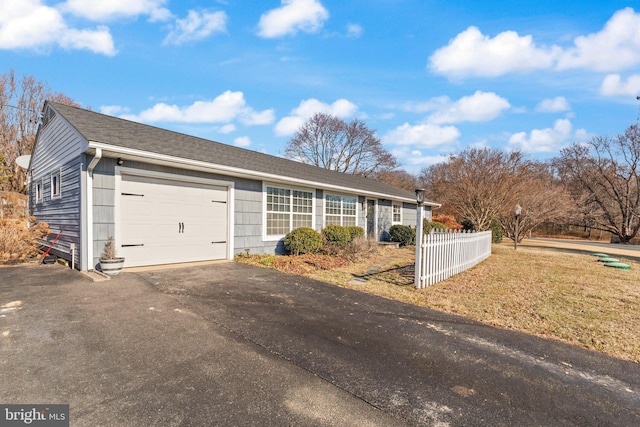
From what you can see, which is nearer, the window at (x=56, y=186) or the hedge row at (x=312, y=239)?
the window at (x=56, y=186)

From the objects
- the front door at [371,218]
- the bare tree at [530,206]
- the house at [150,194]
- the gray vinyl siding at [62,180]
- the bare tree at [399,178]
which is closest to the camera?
the house at [150,194]

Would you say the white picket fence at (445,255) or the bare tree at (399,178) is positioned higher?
the bare tree at (399,178)

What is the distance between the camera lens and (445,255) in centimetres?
707

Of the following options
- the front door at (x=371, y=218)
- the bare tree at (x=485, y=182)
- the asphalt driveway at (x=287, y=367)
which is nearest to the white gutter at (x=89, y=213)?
Result: the asphalt driveway at (x=287, y=367)

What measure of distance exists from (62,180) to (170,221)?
3.17m

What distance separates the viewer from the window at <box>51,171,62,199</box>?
8078 millimetres

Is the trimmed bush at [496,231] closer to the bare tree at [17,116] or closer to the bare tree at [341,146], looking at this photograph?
the bare tree at [341,146]

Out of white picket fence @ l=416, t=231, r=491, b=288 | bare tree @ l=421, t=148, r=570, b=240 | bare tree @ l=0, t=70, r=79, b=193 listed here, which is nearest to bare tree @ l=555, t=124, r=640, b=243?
bare tree @ l=421, t=148, r=570, b=240

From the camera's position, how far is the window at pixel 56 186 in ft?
26.5

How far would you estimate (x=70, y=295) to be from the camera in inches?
191

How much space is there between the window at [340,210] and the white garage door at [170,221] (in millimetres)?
4807

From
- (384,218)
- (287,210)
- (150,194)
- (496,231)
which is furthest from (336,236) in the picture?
(496,231)

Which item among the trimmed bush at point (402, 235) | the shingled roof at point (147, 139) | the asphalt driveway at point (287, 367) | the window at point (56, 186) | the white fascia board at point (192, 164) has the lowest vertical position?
the asphalt driveway at point (287, 367)

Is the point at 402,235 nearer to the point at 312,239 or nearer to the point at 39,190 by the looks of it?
the point at 312,239
